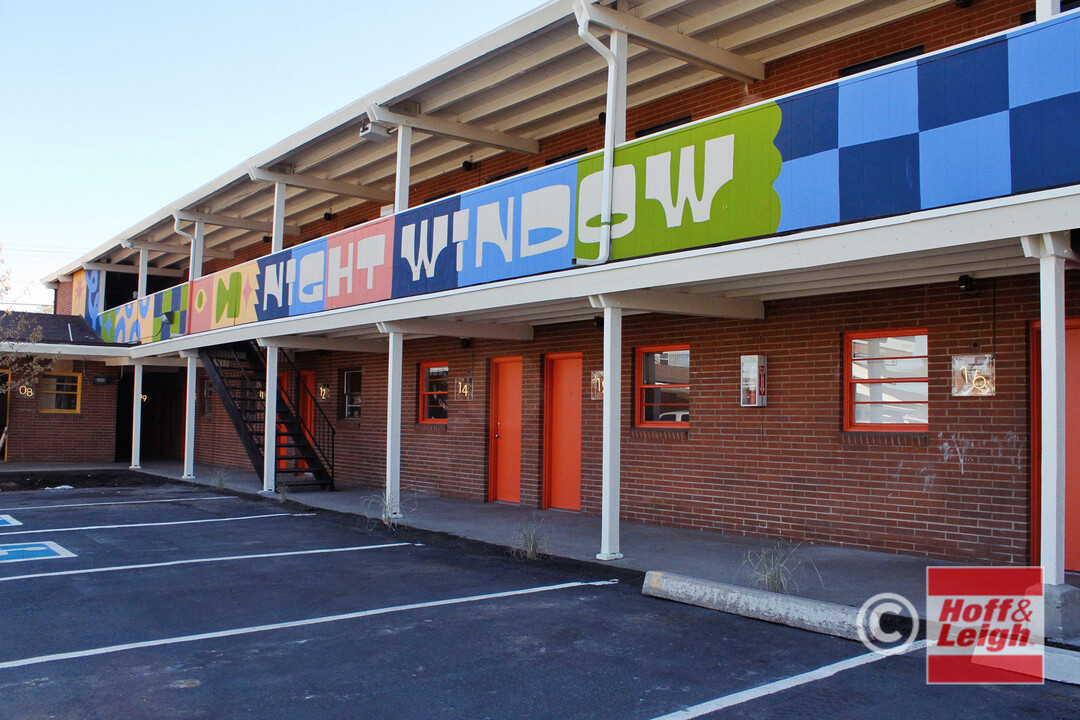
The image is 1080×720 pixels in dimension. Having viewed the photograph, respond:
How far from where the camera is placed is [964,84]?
643cm

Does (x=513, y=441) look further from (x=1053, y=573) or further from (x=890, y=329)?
(x=1053, y=573)

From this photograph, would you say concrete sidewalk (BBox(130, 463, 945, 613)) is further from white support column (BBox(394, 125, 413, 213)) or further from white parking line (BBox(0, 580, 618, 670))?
white support column (BBox(394, 125, 413, 213))

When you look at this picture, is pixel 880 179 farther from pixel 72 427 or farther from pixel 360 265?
pixel 72 427

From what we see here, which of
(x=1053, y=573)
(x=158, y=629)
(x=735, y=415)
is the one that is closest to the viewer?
(x=1053, y=573)

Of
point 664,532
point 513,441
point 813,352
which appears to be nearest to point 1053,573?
point 813,352

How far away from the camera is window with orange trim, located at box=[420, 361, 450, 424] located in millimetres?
15734

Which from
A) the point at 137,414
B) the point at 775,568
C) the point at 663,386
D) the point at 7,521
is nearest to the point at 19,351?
the point at 137,414

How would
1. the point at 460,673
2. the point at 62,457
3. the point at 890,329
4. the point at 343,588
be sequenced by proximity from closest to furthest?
the point at 460,673
the point at 343,588
the point at 890,329
the point at 62,457

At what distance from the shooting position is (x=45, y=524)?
1181 centimetres

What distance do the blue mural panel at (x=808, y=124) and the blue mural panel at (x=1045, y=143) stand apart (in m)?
1.44

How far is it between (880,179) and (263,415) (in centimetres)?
1455

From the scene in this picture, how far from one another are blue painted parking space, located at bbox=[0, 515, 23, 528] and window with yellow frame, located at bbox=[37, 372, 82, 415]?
12.0 meters

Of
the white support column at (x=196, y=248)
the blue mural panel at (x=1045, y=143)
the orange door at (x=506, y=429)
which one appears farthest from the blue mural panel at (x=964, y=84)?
the white support column at (x=196, y=248)

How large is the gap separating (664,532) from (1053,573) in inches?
215
